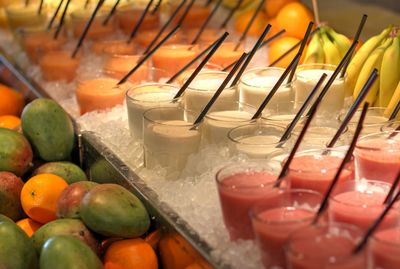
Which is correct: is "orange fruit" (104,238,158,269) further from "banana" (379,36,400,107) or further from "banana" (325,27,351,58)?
"banana" (325,27,351,58)

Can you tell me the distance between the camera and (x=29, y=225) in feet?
7.43

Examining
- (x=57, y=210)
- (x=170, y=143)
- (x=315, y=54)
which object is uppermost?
(x=315, y=54)

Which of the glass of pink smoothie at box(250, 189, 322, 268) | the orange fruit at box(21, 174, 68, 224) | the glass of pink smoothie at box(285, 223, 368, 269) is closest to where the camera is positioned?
the glass of pink smoothie at box(285, 223, 368, 269)

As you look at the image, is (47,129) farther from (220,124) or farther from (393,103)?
(393,103)

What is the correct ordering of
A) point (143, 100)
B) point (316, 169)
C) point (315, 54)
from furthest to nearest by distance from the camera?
point (315, 54)
point (143, 100)
point (316, 169)

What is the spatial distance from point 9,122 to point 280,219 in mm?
1645

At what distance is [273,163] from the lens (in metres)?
1.72

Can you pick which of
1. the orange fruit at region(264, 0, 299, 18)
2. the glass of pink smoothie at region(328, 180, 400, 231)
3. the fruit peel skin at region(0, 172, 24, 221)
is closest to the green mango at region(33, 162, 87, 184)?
the fruit peel skin at region(0, 172, 24, 221)

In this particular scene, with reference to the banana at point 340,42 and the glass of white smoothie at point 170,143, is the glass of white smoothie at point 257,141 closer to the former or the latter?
the glass of white smoothie at point 170,143

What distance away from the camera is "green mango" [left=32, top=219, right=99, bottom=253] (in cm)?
198

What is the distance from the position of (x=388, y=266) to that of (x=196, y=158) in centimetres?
78

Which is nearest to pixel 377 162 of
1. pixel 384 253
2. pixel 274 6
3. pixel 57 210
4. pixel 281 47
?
pixel 384 253

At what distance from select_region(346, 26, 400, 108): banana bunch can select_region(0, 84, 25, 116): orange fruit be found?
1.42 meters

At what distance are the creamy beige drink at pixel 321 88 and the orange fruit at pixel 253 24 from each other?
3.14ft
